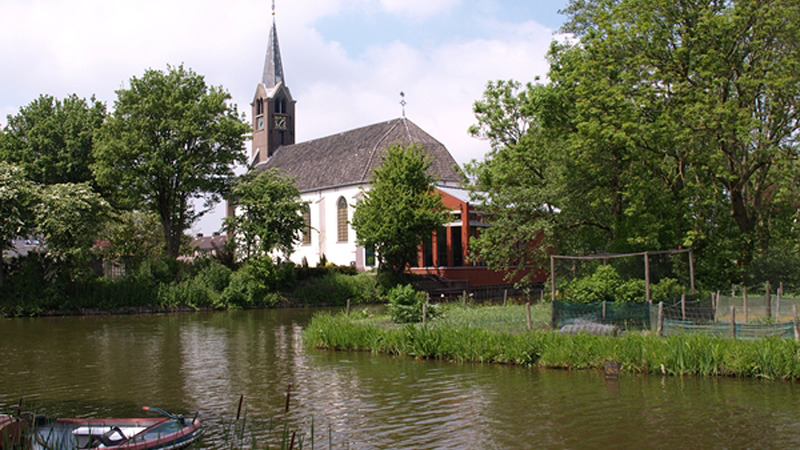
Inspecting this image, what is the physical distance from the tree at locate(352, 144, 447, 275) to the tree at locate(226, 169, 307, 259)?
414cm

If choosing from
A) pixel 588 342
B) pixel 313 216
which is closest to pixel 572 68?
pixel 588 342

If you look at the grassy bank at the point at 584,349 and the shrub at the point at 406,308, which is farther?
the shrub at the point at 406,308

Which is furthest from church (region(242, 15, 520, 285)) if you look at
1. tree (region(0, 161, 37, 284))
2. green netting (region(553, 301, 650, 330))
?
green netting (region(553, 301, 650, 330))

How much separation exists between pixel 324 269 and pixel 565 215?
2069 centimetres

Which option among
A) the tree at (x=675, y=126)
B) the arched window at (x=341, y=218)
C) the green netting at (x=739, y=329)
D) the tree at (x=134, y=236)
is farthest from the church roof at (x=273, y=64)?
the green netting at (x=739, y=329)

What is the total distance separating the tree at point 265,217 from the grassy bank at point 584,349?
71.2ft

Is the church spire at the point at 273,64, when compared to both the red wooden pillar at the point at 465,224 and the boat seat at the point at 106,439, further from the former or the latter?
the boat seat at the point at 106,439

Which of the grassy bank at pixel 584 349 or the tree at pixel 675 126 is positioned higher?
the tree at pixel 675 126

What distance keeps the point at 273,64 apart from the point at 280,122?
5606 millimetres

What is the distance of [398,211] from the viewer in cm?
4272

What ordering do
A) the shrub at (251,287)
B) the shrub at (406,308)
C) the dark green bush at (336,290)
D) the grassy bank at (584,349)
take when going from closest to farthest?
the grassy bank at (584,349)
the shrub at (406,308)
the shrub at (251,287)
the dark green bush at (336,290)

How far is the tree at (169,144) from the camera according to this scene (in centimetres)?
4125

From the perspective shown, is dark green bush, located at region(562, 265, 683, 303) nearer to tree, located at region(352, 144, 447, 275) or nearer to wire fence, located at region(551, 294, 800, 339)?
wire fence, located at region(551, 294, 800, 339)

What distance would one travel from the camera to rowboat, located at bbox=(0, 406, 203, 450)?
368 inches
